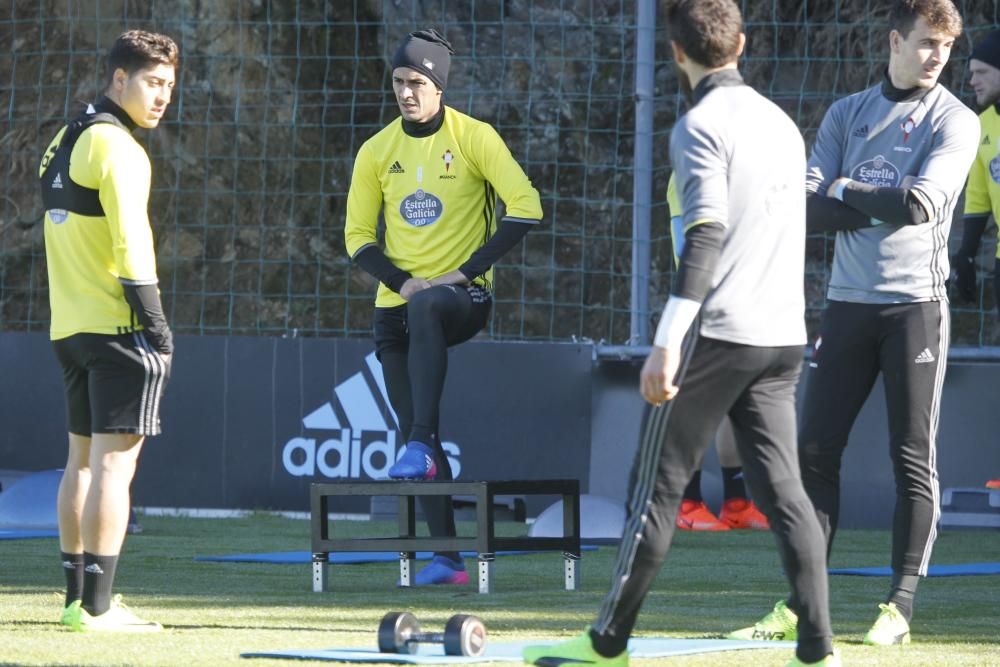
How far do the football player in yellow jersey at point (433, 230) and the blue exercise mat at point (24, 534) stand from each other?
285 centimetres

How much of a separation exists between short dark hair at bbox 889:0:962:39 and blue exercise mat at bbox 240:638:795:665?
1.90m

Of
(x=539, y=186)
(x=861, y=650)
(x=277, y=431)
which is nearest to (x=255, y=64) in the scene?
(x=539, y=186)

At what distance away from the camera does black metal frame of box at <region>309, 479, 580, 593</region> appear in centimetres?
643

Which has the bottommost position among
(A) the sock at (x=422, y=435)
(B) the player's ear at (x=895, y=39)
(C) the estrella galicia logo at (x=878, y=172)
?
(A) the sock at (x=422, y=435)

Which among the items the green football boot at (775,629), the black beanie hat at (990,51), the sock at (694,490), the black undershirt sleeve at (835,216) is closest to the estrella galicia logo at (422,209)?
the black undershirt sleeve at (835,216)

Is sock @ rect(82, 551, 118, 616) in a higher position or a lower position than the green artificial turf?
higher

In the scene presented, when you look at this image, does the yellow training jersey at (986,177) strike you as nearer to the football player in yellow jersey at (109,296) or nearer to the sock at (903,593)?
the sock at (903,593)

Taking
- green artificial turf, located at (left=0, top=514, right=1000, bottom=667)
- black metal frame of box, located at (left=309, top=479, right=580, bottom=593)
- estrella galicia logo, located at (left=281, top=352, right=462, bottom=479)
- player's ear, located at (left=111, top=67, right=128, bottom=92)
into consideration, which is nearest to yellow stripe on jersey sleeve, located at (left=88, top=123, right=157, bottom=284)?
player's ear, located at (left=111, top=67, right=128, bottom=92)

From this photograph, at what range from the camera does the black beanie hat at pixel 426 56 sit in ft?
22.4

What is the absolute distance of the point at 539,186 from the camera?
14.7 m

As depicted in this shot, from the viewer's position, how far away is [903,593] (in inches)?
205

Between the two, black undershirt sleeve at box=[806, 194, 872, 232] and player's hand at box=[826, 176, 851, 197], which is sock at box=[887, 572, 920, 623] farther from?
player's hand at box=[826, 176, 851, 197]

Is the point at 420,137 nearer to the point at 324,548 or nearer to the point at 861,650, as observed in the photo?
the point at 324,548

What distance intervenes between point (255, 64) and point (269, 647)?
1122cm
